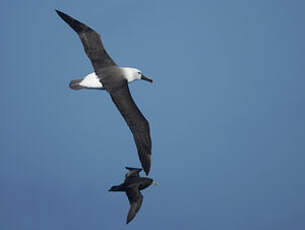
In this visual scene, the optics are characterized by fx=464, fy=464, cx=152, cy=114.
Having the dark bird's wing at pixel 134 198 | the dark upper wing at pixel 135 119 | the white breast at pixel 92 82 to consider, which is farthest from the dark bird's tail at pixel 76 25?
the dark bird's wing at pixel 134 198

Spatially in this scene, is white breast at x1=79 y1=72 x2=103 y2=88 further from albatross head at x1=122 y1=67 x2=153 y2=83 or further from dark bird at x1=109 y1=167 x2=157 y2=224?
dark bird at x1=109 y1=167 x2=157 y2=224

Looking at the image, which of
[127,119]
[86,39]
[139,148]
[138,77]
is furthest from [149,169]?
[86,39]

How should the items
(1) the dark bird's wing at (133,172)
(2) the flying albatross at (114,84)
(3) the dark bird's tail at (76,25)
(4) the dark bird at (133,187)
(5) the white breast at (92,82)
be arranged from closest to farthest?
1. (3) the dark bird's tail at (76,25)
2. (2) the flying albatross at (114,84)
3. (5) the white breast at (92,82)
4. (4) the dark bird at (133,187)
5. (1) the dark bird's wing at (133,172)

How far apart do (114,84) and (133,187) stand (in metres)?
2.53

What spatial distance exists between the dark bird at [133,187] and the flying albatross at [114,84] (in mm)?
1059

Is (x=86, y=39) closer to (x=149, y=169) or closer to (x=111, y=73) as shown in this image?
(x=111, y=73)

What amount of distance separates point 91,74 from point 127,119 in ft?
4.17

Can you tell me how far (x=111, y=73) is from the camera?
10000 millimetres

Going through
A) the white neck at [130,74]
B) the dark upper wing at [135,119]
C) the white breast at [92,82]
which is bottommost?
the dark upper wing at [135,119]

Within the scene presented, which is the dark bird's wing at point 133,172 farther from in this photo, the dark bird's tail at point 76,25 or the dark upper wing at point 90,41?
the dark bird's tail at point 76,25

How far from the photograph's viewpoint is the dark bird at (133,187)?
1055 centimetres

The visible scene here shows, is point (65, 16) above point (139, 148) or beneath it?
above

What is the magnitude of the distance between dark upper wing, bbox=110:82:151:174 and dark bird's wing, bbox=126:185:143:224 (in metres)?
1.12

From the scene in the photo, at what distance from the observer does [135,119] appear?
10.1 meters
